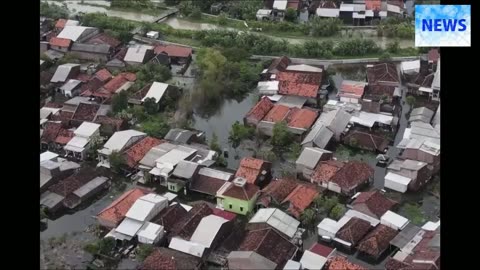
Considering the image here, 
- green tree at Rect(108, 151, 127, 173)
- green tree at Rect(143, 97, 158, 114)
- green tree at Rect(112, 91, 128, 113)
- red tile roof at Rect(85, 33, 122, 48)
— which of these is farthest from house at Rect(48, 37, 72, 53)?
green tree at Rect(108, 151, 127, 173)

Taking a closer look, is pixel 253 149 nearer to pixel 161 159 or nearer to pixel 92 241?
pixel 161 159

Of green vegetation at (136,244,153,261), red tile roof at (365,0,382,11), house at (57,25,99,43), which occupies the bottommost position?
green vegetation at (136,244,153,261)

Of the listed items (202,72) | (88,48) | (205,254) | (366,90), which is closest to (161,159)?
(205,254)

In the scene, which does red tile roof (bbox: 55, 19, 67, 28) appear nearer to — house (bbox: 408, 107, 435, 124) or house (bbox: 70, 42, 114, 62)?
house (bbox: 70, 42, 114, 62)

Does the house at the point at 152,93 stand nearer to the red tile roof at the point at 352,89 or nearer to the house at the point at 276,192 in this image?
the red tile roof at the point at 352,89

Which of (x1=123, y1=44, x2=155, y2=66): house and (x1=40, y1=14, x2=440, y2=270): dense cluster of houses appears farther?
(x1=123, y1=44, x2=155, y2=66): house
